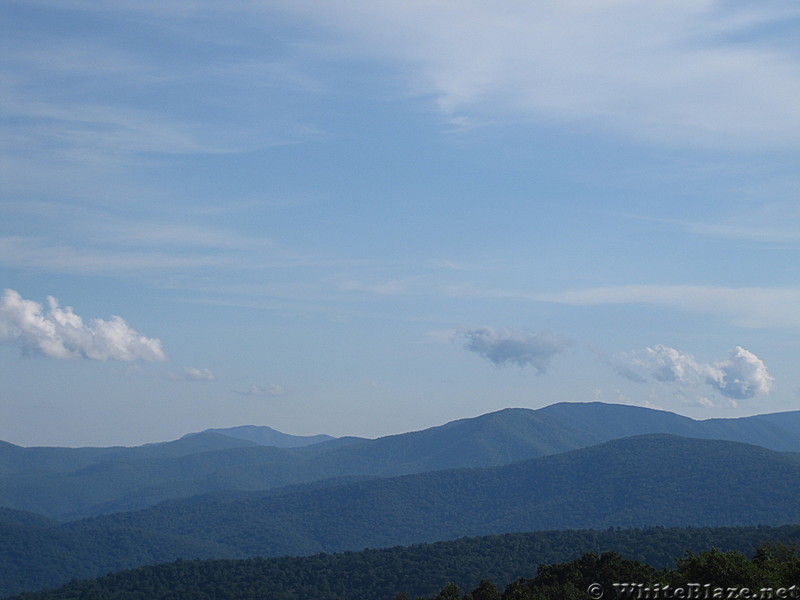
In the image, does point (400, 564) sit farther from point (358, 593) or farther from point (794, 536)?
point (794, 536)

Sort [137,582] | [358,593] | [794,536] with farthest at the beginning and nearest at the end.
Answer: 1. [137,582]
2. [358,593]
3. [794,536]

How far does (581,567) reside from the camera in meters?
74.8

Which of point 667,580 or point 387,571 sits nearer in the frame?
point 667,580

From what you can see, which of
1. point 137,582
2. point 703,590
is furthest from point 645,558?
point 703,590

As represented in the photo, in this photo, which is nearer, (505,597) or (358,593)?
(505,597)

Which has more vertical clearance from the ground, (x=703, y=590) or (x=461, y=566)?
(x=703, y=590)

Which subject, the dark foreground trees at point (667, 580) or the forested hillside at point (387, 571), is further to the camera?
the forested hillside at point (387, 571)

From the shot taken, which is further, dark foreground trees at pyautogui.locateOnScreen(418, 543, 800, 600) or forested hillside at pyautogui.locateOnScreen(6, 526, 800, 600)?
forested hillside at pyautogui.locateOnScreen(6, 526, 800, 600)

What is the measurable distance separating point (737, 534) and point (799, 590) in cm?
13385

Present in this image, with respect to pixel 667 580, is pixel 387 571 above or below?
below

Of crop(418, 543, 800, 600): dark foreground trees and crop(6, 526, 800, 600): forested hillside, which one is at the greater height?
crop(418, 543, 800, 600): dark foreground trees

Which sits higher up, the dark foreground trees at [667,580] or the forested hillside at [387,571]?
the dark foreground trees at [667,580]

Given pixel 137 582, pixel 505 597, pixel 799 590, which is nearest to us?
pixel 799 590

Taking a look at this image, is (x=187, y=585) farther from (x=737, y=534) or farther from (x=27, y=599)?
(x=737, y=534)
